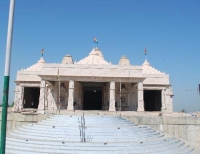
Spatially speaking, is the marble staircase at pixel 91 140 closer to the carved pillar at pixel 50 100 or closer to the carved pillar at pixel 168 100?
the carved pillar at pixel 50 100

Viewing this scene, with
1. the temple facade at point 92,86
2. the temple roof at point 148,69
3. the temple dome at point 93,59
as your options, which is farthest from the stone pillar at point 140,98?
the temple roof at point 148,69

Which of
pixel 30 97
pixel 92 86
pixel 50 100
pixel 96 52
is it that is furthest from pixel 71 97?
pixel 30 97

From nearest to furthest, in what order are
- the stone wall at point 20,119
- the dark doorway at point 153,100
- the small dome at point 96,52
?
the stone wall at point 20,119
the dark doorway at point 153,100
the small dome at point 96,52

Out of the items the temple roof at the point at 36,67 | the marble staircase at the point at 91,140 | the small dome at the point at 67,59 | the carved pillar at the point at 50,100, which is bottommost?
the marble staircase at the point at 91,140

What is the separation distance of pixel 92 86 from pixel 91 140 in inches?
914

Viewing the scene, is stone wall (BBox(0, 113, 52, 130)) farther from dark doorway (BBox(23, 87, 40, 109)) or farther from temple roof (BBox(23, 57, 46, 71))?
temple roof (BBox(23, 57, 46, 71))

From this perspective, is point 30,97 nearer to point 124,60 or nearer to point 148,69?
point 124,60

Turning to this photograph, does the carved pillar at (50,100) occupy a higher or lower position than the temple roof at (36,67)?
lower

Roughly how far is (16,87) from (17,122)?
16.1 m

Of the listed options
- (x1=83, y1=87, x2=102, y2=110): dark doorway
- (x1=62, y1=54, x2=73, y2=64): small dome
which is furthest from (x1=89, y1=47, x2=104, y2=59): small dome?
(x1=83, y1=87, x2=102, y2=110): dark doorway

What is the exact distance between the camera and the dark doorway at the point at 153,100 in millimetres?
37219

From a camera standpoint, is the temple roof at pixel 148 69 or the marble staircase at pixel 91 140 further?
the temple roof at pixel 148 69

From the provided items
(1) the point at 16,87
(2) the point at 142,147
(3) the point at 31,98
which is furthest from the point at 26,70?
(2) the point at 142,147

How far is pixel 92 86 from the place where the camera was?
1378 inches
